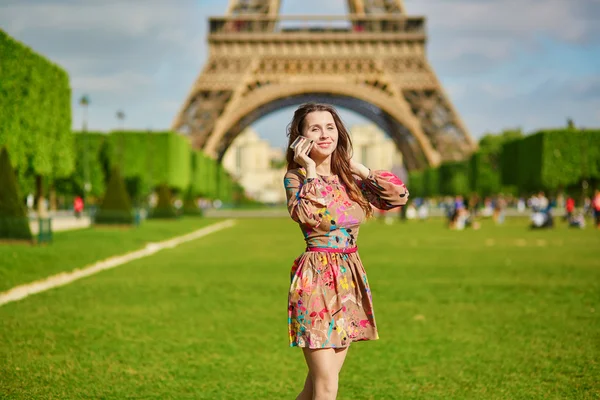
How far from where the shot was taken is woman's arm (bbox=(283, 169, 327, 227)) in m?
3.24

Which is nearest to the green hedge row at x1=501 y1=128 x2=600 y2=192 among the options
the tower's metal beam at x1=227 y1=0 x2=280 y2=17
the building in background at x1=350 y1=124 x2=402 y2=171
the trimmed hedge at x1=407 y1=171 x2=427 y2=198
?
the trimmed hedge at x1=407 y1=171 x2=427 y2=198

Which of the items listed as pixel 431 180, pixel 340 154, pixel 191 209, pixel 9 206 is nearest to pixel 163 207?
pixel 191 209

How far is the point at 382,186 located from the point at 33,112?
60.9ft

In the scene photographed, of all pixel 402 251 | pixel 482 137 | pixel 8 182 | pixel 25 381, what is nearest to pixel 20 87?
pixel 8 182

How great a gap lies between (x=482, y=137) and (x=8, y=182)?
8173cm

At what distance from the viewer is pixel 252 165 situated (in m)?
125

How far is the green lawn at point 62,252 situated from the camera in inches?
458

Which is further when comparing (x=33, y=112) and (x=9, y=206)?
(x=33, y=112)

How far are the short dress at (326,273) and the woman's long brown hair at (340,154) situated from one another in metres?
0.04

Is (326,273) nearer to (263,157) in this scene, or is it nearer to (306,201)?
(306,201)

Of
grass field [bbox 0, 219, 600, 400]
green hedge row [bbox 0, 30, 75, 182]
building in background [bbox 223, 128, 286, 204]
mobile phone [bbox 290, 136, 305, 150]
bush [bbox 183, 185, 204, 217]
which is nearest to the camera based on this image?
mobile phone [bbox 290, 136, 305, 150]

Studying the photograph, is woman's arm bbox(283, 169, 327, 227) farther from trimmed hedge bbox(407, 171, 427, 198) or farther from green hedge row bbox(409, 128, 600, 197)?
trimmed hedge bbox(407, 171, 427, 198)

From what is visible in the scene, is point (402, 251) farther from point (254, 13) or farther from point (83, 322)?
point (254, 13)

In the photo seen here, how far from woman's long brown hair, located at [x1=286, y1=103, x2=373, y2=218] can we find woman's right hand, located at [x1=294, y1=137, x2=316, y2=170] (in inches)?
4.4
